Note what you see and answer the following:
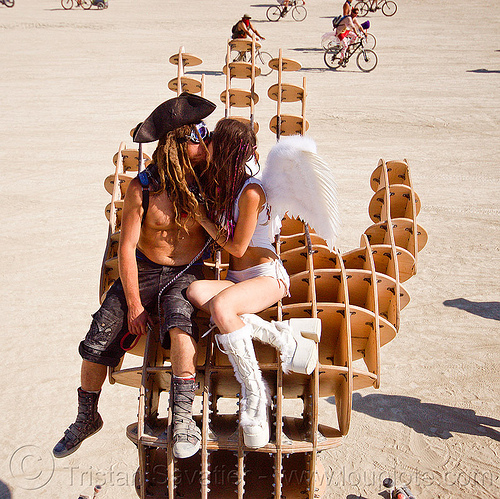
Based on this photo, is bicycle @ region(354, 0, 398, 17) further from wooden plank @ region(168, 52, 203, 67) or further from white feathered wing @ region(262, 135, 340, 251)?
white feathered wing @ region(262, 135, 340, 251)

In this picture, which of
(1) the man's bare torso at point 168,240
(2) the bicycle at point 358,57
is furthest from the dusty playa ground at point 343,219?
(1) the man's bare torso at point 168,240

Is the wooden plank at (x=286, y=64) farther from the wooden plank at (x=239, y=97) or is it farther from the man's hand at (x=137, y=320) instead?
the man's hand at (x=137, y=320)

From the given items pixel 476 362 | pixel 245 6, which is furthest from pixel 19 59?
pixel 476 362

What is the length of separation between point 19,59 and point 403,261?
61.8 ft

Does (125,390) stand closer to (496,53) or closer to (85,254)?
(85,254)

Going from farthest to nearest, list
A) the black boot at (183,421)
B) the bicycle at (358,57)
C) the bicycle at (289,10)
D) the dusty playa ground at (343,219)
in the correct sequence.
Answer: the bicycle at (289,10) < the bicycle at (358,57) < the dusty playa ground at (343,219) < the black boot at (183,421)

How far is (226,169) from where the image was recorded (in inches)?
133

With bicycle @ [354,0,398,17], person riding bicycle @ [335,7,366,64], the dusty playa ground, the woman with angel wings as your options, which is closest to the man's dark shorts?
the woman with angel wings

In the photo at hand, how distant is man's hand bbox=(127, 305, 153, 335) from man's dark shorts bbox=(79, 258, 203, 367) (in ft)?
0.22

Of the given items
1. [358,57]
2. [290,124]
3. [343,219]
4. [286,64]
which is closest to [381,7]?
[358,57]

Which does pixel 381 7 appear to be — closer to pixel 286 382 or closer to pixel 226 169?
pixel 226 169

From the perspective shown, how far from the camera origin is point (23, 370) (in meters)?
6.37

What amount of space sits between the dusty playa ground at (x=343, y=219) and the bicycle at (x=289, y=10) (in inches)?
94.0

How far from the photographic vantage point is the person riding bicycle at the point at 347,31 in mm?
18031
